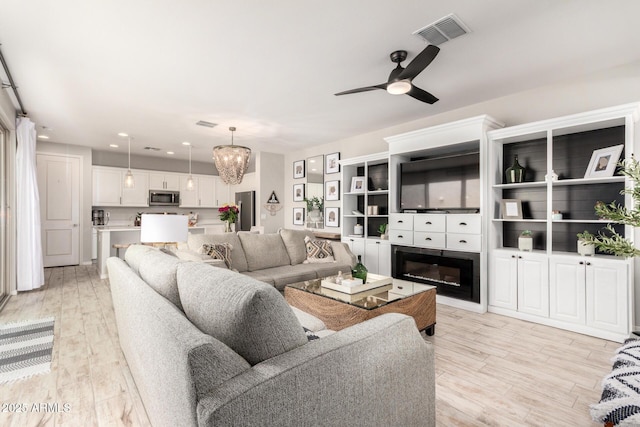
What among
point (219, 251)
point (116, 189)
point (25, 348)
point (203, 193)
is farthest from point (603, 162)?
point (116, 189)

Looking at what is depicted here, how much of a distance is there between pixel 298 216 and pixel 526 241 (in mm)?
4331

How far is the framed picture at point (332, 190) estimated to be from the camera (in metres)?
6.06

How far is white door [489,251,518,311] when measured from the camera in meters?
3.53

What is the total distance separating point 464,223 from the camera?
3.81m

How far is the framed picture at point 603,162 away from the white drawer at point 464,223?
110cm

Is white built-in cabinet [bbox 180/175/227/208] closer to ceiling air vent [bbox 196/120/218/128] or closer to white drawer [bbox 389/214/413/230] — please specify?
ceiling air vent [bbox 196/120/218/128]

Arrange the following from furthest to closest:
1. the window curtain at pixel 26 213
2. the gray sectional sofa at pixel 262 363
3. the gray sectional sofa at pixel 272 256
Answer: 1. the window curtain at pixel 26 213
2. the gray sectional sofa at pixel 272 256
3. the gray sectional sofa at pixel 262 363

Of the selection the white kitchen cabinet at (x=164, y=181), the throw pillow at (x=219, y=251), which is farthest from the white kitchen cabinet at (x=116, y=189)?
the throw pillow at (x=219, y=251)

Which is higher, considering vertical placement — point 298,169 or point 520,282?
point 298,169

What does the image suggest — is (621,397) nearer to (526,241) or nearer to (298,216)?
(526,241)

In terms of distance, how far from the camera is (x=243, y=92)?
3787 millimetres

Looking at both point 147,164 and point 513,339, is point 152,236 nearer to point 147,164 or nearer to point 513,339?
point 513,339

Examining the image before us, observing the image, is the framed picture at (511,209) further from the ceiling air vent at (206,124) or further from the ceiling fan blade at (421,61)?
the ceiling air vent at (206,124)

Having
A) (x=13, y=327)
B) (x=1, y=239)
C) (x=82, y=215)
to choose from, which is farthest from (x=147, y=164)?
(x=13, y=327)
